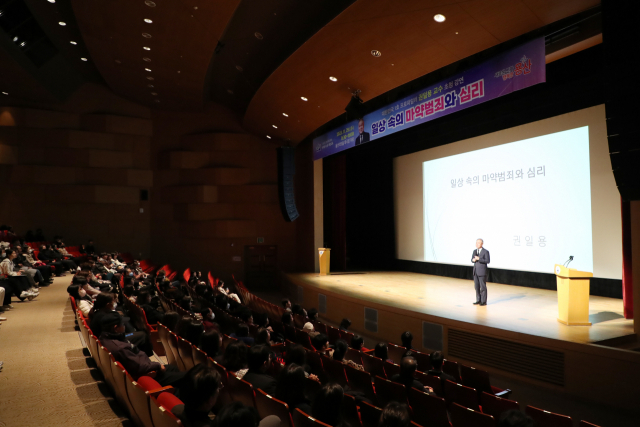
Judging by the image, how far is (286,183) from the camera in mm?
11078

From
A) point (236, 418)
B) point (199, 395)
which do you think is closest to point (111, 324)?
point (199, 395)

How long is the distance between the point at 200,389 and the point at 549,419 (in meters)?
2.06

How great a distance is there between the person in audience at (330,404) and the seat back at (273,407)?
0.55 ft

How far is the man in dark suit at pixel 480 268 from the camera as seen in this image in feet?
21.2

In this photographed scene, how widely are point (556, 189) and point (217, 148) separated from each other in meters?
9.73

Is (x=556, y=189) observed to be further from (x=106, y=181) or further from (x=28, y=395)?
(x=106, y=181)

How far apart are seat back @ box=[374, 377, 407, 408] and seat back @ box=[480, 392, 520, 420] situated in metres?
0.60

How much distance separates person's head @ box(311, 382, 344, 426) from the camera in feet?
6.39

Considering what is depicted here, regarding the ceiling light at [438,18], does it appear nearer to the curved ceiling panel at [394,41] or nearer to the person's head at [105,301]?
the curved ceiling panel at [394,41]

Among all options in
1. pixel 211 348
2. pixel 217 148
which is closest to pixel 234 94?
pixel 217 148

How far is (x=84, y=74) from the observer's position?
1196 centimetres

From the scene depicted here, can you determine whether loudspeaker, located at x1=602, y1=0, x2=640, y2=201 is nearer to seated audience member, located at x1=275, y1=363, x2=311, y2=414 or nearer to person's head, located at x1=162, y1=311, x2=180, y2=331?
seated audience member, located at x1=275, y1=363, x2=311, y2=414

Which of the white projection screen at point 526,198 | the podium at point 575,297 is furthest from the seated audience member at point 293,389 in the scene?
the white projection screen at point 526,198

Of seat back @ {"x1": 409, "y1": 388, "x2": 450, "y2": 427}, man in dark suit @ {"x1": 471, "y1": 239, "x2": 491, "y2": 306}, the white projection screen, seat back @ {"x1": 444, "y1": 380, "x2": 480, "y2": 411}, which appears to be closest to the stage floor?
man in dark suit @ {"x1": 471, "y1": 239, "x2": 491, "y2": 306}
